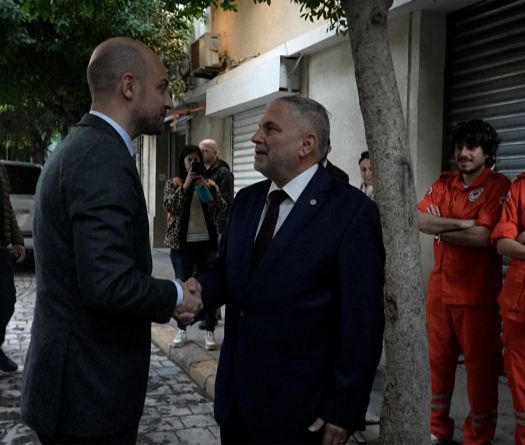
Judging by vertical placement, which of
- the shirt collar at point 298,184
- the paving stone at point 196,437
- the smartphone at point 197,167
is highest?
the smartphone at point 197,167

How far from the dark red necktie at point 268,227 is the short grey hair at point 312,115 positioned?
0.25 meters

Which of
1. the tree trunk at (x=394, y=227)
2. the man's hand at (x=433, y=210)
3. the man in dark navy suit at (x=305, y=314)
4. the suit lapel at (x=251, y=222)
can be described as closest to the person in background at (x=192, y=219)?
the man's hand at (x=433, y=210)

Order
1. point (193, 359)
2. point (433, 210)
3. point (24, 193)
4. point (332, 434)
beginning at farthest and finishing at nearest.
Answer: point (24, 193)
point (193, 359)
point (433, 210)
point (332, 434)

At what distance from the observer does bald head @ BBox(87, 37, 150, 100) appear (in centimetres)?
224

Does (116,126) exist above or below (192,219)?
above

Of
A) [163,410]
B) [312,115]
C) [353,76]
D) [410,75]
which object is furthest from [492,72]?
[163,410]

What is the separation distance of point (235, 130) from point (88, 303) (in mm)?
10251

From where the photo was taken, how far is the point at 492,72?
5641 mm

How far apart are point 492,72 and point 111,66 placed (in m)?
4.38

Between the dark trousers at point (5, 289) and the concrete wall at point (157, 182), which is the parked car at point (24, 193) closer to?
the concrete wall at point (157, 182)

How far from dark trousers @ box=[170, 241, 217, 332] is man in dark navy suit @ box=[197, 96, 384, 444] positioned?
3.84 meters

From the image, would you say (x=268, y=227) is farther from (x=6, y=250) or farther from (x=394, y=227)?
(x=6, y=250)

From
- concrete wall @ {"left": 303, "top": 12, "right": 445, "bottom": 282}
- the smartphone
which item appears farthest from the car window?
concrete wall @ {"left": 303, "top": 12, "right": 445, "bottom": 282}

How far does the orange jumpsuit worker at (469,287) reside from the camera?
385 centimetres
